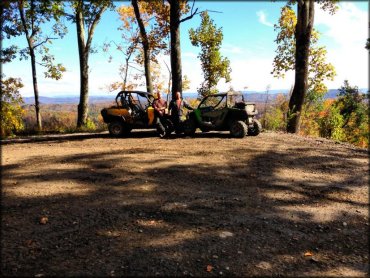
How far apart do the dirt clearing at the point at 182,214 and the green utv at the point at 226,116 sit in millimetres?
2586

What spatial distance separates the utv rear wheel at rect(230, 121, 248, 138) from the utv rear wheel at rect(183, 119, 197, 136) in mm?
1514

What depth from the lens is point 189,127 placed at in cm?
1242

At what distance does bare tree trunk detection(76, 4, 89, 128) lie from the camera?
19109 mm

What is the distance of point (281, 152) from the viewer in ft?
31.8

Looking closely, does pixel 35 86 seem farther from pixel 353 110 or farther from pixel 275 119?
pixel 353 110

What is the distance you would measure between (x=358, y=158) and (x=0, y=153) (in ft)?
33.5

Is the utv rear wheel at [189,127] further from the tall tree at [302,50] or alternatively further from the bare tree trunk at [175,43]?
the tall tree at [302,50]

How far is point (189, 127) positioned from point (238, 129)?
191cm

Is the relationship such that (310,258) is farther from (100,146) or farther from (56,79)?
(56,79)

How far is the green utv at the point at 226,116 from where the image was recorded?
11.6 metres

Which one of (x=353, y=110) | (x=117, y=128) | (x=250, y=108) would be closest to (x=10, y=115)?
(x=117, y=128)

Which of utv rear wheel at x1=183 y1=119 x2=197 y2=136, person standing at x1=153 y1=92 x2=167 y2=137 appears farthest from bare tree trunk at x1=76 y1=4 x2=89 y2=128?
utv rear wheel at x1=183 y1=119 x2=197 y2=136

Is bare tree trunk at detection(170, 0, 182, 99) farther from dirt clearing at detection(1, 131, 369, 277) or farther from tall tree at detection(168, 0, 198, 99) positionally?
dirt clearing at detection(1, 131, 369, 277)

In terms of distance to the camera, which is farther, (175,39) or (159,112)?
(175,39)
